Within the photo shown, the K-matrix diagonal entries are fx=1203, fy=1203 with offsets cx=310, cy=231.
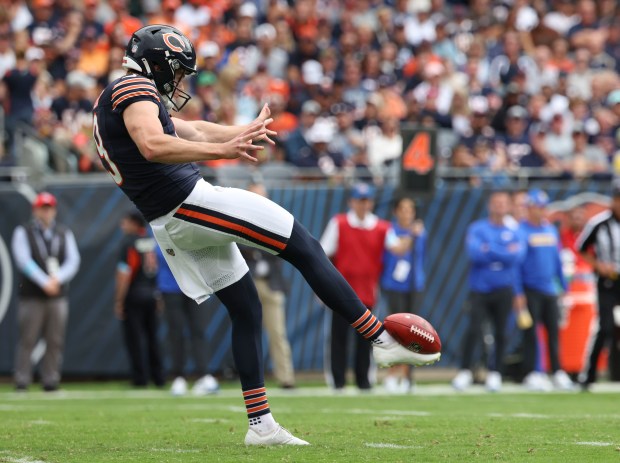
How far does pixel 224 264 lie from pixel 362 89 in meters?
11.6

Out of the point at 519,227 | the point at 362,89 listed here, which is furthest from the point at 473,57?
the point at 519,227

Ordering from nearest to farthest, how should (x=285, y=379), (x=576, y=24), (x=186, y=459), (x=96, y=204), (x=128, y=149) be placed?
(x=186, y=459) < (x=128, y=149) < (x=285, y=379) < (x=96, y=204) < (x=576, y=24)

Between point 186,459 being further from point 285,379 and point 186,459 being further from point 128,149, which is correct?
point 285,379

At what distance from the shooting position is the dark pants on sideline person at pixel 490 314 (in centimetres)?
1277

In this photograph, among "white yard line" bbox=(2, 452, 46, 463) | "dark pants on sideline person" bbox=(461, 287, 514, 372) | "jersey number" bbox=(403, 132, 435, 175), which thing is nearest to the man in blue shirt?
"dark pants on sideline person" bbox=(461, 287, 514, 372)

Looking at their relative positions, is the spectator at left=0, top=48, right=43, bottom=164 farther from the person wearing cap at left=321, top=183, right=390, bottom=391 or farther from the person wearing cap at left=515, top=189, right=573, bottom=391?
the person wearing cap at left=515, top=189, right=573, bottom=391

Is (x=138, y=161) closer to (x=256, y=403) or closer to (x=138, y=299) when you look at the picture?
(x=256, y=403)

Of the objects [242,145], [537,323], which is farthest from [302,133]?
[242,145]

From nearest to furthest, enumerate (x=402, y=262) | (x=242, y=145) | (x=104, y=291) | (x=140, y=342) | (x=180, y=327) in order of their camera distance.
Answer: (x=242, y=145)
(x=402, y=262)
(x=180, y=327)
(x=140, y=342)
(x=104, y=291)

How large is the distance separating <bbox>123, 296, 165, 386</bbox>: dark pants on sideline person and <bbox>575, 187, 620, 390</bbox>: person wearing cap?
4.75 metres

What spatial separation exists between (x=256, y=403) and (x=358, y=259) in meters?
6.50

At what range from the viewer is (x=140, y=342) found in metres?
13.7

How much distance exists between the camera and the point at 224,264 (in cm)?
650

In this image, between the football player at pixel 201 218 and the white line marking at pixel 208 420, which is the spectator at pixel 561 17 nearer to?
the white line marking at pixel 208 420
